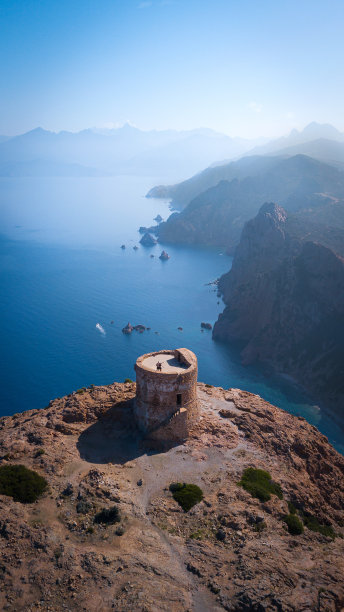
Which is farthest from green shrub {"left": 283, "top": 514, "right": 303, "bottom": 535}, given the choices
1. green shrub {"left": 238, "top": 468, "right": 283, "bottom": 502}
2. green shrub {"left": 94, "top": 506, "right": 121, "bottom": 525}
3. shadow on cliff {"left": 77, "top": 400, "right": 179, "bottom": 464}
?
green shrub {"left": 94, "top": 506, "right": 121, "bottom": 525}

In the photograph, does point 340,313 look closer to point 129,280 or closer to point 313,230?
point 313,230

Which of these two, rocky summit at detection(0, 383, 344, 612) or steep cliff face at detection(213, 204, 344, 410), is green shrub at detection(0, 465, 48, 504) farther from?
steep cliff face at detection(213, 204, 344, 410)

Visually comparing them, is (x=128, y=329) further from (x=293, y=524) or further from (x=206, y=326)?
(x=293, y=524)

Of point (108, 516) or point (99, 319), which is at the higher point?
A: point (108, 516)

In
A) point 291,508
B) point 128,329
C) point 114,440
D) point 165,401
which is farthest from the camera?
point 128,329

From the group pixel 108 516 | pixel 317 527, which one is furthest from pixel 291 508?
pixel 108 516

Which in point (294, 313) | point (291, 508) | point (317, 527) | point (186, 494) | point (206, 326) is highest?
point (186, 494)

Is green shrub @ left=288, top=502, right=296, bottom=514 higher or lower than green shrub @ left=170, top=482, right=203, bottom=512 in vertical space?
lower
